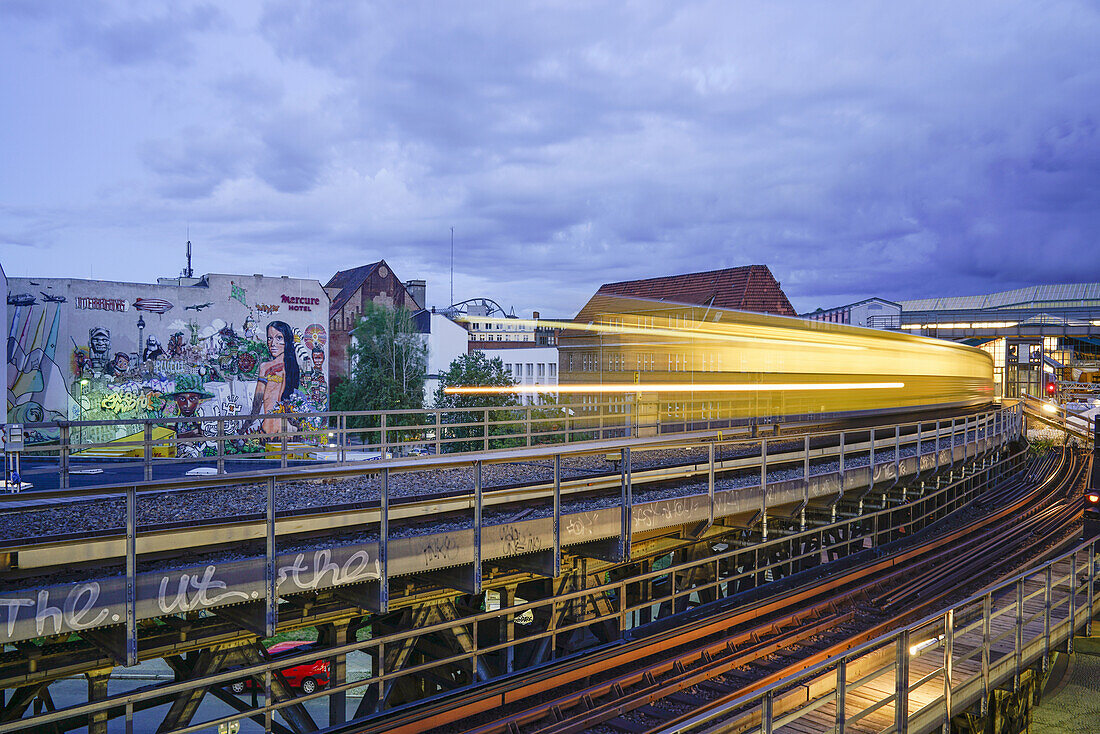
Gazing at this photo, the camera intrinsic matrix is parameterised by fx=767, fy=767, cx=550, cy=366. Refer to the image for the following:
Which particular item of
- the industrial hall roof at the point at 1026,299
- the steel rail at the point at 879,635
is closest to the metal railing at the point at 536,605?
the steel rail at the point at 879,635

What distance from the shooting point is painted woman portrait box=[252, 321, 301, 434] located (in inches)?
1431

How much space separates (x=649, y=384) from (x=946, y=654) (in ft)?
38.6

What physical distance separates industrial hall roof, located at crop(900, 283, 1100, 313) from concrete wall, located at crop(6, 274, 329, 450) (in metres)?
66.6

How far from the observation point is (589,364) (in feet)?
118

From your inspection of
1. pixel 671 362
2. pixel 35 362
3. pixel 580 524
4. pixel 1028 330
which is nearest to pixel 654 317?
pixel 671 362

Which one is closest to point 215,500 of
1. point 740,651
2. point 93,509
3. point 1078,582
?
point 93,509

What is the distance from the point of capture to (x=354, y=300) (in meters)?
49.1

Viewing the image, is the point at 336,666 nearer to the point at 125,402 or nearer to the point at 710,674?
the point at 710,674

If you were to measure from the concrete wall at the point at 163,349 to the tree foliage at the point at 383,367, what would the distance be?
454 cm

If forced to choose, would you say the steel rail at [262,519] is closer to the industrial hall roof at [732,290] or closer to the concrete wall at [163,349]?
the concrete wall at [163,349]

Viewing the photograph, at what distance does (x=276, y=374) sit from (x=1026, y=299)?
84.1 meters

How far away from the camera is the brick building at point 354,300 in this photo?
4753 centimetres

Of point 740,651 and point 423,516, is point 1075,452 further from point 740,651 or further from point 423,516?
point 423,516

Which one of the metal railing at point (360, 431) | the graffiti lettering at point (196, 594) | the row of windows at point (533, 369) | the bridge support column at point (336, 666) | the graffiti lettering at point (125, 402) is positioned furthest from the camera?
the row of windows at point (533, 369)
